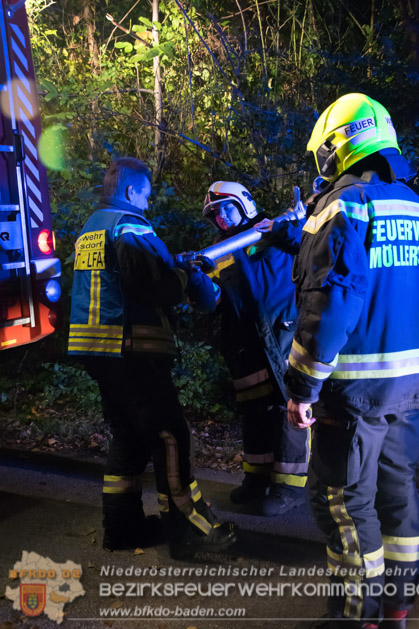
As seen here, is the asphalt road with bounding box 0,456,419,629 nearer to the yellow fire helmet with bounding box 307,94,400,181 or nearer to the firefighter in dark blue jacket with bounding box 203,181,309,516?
the firefighter in dark blue jacket with bounding box 203,181,309,516

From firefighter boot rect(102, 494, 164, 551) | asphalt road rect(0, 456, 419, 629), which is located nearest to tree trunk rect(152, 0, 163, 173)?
asphalt road rect(0, 456, 419, 629)

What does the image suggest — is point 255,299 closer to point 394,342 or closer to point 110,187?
point 110,187

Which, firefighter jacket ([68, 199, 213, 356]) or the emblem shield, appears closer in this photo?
the emblem shield

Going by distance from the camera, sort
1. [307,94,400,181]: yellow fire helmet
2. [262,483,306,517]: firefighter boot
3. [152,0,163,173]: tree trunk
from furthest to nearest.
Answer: [152,0,163,173]: tree trunk
[262,483,306,517]: firefighter boot
[307,94,400,181]: yellow fire helmet

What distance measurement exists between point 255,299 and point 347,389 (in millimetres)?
1574

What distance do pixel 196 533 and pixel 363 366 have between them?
1.53 metres

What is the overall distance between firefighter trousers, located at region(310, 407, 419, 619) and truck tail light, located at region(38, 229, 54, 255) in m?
2.75

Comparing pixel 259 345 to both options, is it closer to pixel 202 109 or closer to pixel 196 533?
pixel 196 533

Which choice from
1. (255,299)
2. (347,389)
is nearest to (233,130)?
(255,299)

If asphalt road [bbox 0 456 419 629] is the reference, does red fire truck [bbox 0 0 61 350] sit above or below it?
above

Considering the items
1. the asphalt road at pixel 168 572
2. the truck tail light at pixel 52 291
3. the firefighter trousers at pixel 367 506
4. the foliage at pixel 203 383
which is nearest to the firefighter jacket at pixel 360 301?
the firefighter trousers at pixel 367 506

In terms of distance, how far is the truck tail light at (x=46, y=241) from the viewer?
458cm

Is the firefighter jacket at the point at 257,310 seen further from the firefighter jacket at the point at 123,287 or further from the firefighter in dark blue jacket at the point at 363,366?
the firefighter in dark blue jacket at the point at 363,366

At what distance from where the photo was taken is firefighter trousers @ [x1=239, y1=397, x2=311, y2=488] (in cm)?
392
